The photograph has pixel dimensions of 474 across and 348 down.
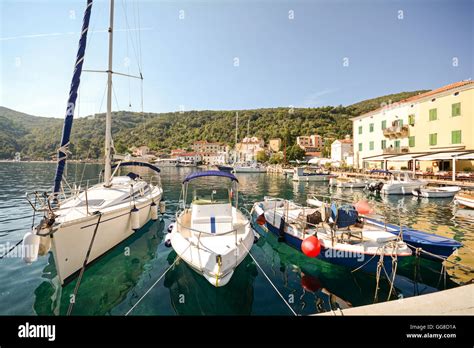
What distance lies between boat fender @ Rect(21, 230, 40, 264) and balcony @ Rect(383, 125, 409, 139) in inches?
1537

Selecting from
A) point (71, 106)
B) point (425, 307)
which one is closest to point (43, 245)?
point (71, 106)

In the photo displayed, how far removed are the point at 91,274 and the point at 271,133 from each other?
112430 millimetres

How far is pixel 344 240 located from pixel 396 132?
32.4m

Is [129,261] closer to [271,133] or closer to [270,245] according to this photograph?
[270,245]

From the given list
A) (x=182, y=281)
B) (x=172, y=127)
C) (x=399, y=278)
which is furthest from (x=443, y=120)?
(x=172, y=127)

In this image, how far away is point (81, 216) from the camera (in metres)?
7.05

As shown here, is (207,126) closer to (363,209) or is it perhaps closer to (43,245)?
(363,209)

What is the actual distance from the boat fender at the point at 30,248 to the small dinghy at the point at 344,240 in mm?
7254

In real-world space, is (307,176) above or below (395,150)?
below

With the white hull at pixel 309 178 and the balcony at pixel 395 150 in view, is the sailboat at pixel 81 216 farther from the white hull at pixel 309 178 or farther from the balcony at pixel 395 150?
the balcony at pixel 395 150

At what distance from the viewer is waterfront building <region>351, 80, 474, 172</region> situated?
24.4 metres

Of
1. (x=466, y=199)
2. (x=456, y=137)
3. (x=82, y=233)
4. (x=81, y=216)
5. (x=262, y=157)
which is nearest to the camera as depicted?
(x=82, y=233)

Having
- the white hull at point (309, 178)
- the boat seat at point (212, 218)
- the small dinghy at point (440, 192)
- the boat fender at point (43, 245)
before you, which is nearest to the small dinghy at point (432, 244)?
the boat seat at point (212, 218)

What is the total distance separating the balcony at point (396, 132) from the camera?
103 ft
